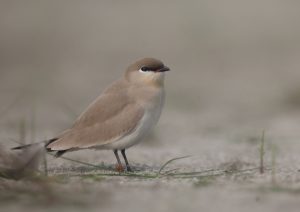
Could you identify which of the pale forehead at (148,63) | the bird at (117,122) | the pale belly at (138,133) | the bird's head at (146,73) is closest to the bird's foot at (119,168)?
the bird at (117,122)

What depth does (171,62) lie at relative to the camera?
45.0 ft

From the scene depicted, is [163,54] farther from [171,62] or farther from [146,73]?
[146,73]

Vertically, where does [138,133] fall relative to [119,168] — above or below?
above

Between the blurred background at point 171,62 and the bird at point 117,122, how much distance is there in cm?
81

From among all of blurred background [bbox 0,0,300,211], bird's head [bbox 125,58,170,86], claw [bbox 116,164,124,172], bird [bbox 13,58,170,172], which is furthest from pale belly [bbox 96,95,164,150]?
blurred background [bbox 0,0,300,211]

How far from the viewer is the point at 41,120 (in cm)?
902

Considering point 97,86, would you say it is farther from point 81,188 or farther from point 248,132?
point 81,188

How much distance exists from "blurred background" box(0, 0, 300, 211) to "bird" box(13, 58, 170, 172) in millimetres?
814

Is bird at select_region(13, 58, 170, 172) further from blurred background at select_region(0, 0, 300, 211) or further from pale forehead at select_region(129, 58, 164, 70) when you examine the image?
blurred background at select_region(0, 0, 300, 211)

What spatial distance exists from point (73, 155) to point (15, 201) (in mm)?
2553

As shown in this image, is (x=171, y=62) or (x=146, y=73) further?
(x=171, y=62)

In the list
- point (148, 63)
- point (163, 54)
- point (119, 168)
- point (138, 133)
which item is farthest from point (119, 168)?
point (163, 54)

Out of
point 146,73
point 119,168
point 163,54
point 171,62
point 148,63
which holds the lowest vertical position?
point 119,168

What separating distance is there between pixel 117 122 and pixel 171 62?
800 centimetres
